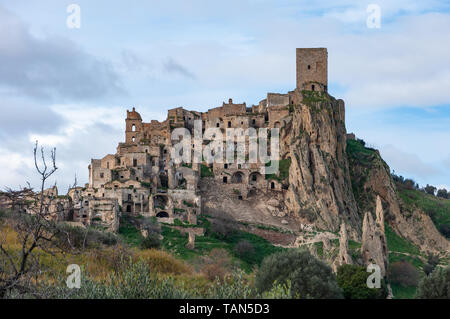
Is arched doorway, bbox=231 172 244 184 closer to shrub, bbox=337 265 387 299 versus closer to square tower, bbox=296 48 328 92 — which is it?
square tower, bbox=296 48 328 92

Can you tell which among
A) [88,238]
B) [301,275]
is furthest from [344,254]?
[88,238]

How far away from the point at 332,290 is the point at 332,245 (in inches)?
1165

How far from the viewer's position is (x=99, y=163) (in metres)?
84.9

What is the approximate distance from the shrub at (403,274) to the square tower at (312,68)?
29676 millimetres

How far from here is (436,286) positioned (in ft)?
144

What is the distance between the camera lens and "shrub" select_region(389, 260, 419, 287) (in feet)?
217

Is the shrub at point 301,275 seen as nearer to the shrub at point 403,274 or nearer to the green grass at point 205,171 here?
the shrub at point 403,274

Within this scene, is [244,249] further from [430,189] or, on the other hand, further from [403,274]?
[430,189]

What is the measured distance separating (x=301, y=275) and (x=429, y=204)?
64.6 meters

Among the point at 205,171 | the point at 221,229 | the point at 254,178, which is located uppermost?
the point at 205,171

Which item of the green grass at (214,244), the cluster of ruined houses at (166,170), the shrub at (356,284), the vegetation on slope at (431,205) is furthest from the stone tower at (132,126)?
the shrub at (356,284)

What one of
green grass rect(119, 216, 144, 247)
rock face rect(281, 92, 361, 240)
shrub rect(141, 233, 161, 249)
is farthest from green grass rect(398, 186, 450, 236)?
shrub rect(141, 233, 161, 249)
